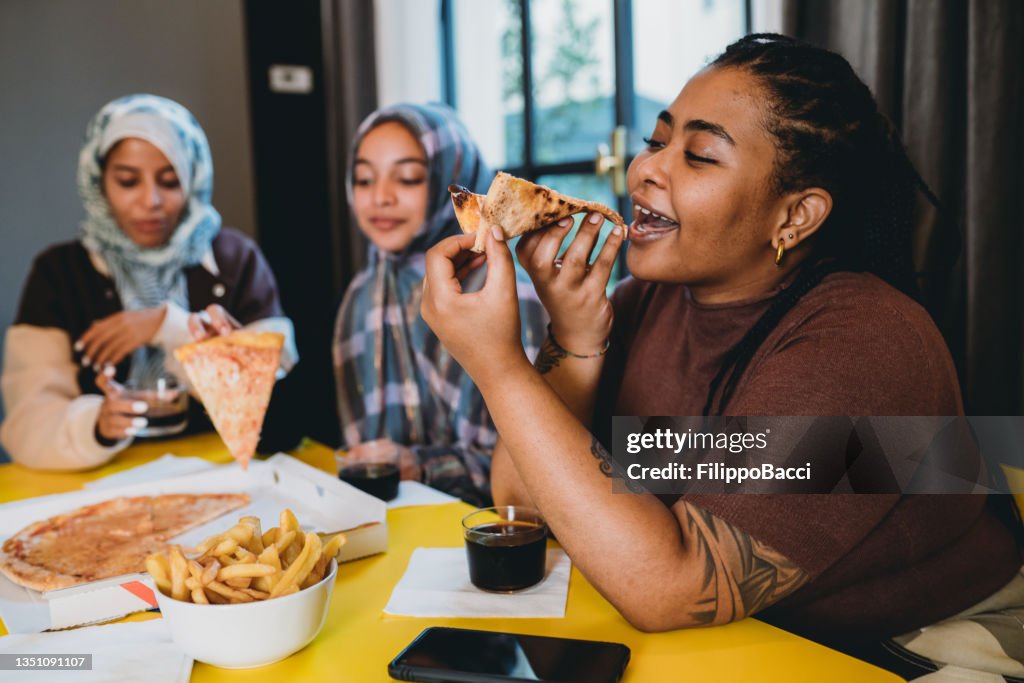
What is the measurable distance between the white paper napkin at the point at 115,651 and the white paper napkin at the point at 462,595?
0.25 m

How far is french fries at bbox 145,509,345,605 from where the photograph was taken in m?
0.80

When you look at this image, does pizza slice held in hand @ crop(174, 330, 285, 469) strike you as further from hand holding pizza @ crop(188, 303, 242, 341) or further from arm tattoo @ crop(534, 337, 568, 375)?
arm tattoo @ crop(534, 337, 568, 375)

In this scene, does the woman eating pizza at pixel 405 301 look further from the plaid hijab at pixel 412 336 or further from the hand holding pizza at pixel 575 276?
the hand holding pizza at pixel 575 276

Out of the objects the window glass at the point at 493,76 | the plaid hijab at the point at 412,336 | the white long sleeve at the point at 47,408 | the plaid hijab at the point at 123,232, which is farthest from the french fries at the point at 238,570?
the window glass at the point at 493,76

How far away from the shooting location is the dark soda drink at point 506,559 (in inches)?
38.9

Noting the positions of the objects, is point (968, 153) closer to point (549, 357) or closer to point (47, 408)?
point (549, 357)

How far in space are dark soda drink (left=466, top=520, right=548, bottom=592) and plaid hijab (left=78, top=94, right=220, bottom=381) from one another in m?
1.70

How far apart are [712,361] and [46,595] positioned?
1014mm

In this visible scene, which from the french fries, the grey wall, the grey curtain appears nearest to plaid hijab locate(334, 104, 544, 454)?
the grey curtain

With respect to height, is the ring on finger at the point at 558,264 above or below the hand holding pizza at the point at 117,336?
above

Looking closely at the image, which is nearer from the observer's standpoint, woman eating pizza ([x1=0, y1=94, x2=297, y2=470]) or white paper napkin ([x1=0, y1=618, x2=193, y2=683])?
white paper napkin ([x1=0, y1=618, x2=193, y2=683])

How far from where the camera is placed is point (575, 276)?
3.82 ft

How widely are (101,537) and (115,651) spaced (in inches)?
13.0

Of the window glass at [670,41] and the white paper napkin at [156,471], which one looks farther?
the window glass at [670,41]
